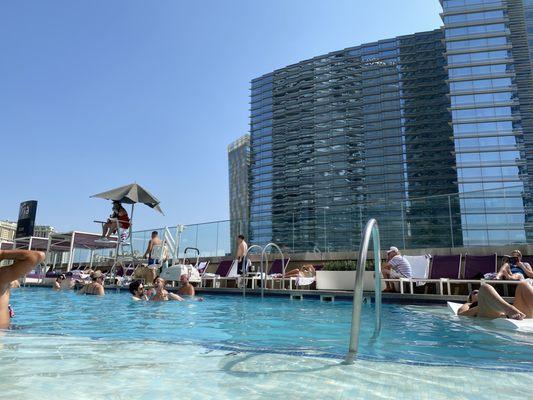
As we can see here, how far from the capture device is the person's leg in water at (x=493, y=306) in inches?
181

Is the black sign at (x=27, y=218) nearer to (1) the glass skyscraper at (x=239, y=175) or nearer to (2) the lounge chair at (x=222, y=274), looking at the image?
(2) the lounge chair at (x=222, y=274)

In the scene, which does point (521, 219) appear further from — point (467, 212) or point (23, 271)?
point (23, 271)

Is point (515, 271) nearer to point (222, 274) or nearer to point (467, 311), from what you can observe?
point (467, 311)

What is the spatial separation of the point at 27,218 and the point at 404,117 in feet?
171

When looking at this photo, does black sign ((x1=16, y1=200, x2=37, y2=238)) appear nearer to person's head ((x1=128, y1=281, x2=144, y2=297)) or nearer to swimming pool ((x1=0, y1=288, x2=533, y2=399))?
person's head ((x1=128, y1=281, x2=144, y2=297))

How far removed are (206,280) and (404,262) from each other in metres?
6.46

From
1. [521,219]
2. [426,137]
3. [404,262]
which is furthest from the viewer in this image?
[426,137]

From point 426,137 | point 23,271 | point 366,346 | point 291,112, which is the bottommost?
point 366,346

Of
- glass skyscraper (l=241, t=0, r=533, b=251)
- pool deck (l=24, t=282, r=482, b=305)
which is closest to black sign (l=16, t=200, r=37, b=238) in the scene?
glass skyscraper (l=241, t=0, r=533, b=251)

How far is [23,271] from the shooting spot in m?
3.11

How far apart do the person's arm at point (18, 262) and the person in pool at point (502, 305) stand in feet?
15.7

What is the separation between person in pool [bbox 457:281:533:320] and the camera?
181 inches

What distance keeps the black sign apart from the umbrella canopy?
995 inches

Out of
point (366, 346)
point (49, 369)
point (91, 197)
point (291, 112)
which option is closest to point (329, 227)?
point (91, 197)
